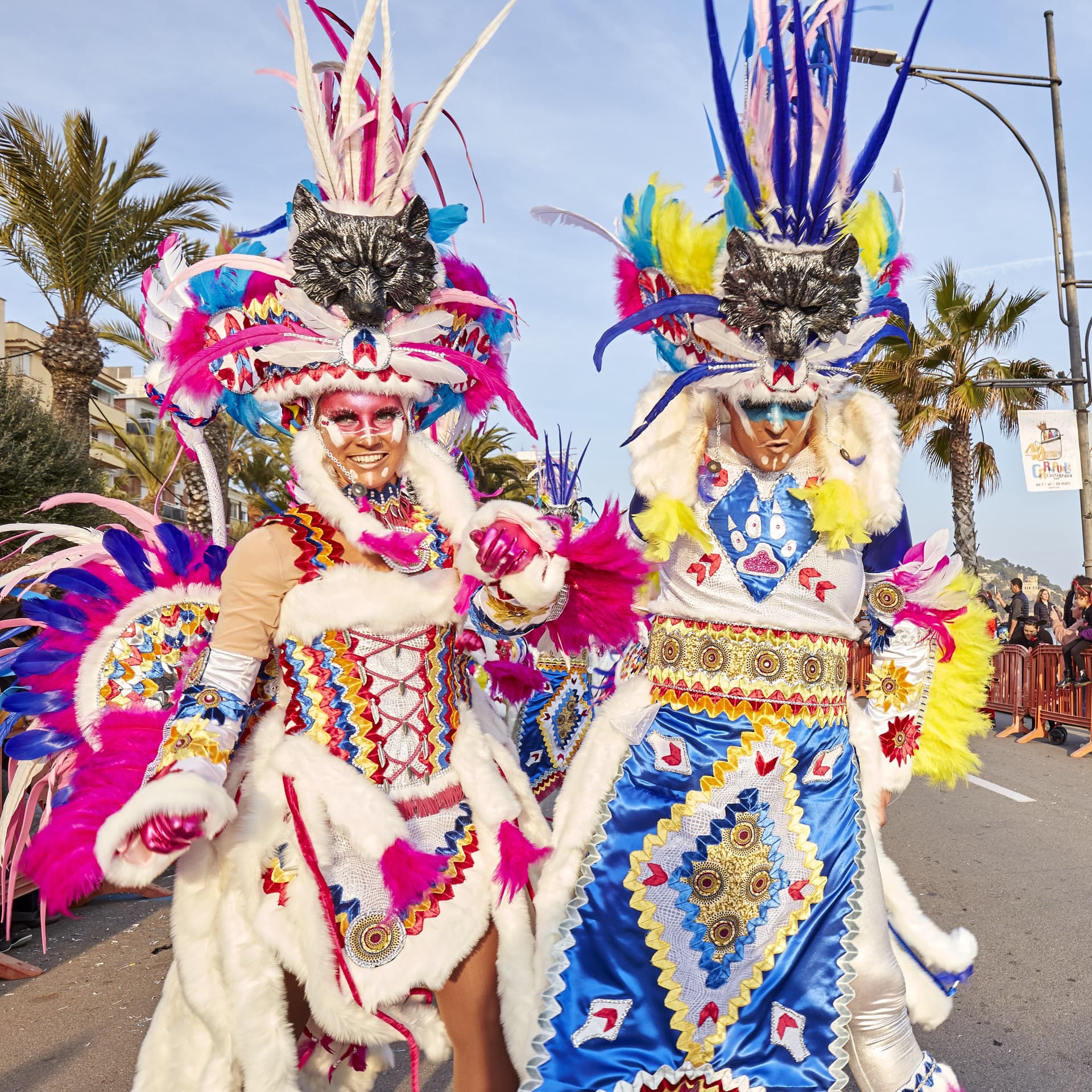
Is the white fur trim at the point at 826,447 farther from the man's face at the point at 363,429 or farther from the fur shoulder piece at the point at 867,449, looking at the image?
the man's face at the point at 363,429

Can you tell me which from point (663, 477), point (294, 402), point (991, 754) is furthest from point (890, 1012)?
point (991, 754)

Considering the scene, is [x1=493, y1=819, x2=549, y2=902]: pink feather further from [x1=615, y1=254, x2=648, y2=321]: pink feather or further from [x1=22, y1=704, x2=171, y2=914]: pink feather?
[x1=615, y1=254, x2=648, y2=321]: pink feather

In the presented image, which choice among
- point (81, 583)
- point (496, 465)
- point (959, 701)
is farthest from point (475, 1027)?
point (496, 465)

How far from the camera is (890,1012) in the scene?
2.65 meters

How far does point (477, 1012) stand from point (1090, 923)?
420 cm

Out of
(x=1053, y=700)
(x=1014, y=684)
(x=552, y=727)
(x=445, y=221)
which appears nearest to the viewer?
(x=445, y=221)

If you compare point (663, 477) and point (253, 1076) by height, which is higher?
point (663, 477)

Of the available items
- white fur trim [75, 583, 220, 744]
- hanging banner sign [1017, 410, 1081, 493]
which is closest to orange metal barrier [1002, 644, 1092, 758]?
hanging banner sign [1017, 410, 1081, 493]

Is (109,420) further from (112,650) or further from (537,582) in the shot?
(537,582)

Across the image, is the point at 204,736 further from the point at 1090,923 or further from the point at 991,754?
the point at 991,754

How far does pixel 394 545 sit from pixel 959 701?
5.83ft

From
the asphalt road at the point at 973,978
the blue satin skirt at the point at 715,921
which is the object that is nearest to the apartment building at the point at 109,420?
the asphalt road at the point at 973,978

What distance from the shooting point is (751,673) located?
2.86 metres

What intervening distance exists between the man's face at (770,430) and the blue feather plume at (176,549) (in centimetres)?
158
